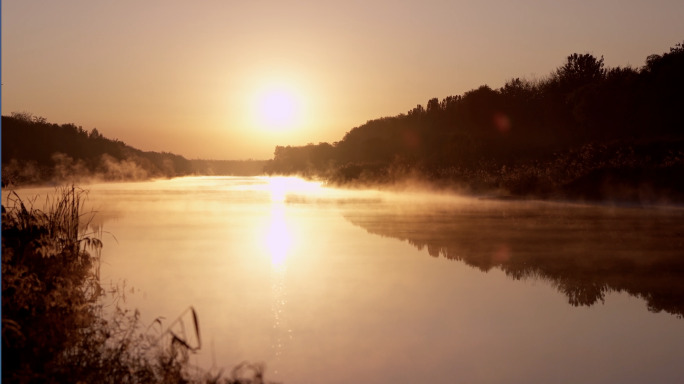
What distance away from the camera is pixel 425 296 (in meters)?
10.9

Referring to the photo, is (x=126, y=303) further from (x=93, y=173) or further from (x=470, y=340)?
(x=93, y=173)

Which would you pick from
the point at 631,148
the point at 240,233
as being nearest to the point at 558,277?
the point at 240,233

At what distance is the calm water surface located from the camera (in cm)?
729

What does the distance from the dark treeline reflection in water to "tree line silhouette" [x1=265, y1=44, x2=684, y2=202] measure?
236 inches

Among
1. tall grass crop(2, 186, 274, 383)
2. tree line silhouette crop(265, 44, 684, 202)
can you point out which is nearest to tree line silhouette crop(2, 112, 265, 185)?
tree line silhouette crop(265, 44, 684, 202)

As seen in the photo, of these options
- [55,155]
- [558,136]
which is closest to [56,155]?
[55,155]

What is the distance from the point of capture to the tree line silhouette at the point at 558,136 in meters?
34.2

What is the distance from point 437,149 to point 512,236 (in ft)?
172

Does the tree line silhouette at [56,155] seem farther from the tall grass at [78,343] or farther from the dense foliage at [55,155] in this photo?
the tall grass at [78,343]

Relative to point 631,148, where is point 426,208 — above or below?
below

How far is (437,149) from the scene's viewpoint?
232 feet

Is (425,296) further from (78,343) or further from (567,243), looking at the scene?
(567,243)

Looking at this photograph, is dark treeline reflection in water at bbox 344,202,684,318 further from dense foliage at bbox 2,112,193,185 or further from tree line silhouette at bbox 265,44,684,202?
dense foliage at bbox 2,112,193,185

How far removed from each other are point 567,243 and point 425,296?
311 inches
